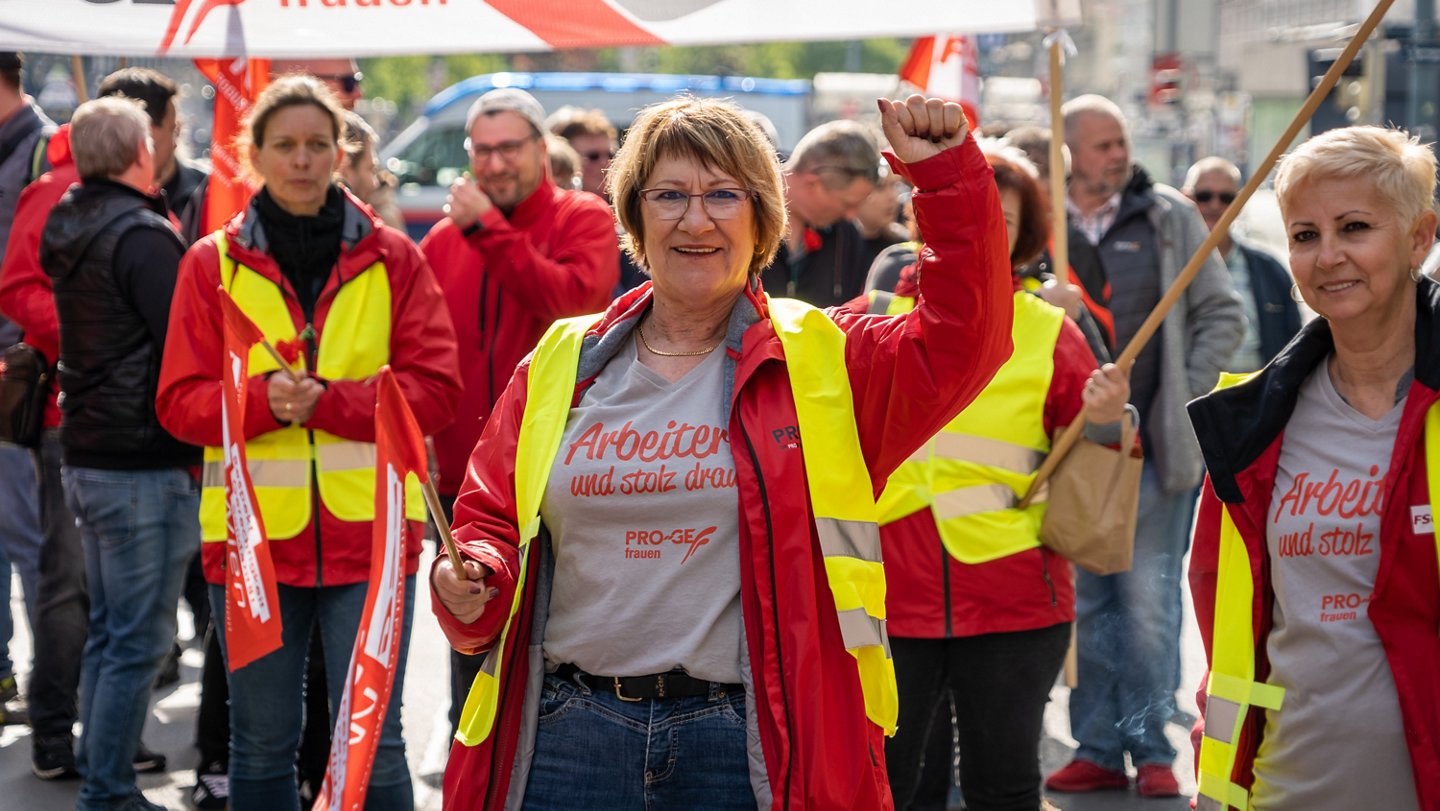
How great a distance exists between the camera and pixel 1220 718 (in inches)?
130

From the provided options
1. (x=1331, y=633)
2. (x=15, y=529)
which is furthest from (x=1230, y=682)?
(x=15, y=529)

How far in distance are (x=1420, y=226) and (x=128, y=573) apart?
376 centimetres

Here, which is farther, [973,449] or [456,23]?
[456,23]

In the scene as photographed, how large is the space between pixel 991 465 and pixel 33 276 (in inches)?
137

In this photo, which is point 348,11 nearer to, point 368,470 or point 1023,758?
point 368,470

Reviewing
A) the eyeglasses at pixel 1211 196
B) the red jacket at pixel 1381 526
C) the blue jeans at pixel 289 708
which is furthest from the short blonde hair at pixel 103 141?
the eyeglasses at pixel 1211 196

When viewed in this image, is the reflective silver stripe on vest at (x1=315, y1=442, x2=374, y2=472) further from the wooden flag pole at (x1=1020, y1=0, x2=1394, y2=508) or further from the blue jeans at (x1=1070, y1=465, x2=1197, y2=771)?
the blue jeans at (x1=1070, y1=465, x2=1197, y2=771)

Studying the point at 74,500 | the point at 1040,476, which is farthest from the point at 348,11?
the point at 1040,476

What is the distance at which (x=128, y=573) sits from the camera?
524 cm

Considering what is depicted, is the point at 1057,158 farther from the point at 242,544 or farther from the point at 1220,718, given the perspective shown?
the point at 242,544

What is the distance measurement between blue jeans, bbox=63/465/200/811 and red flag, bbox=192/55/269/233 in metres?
1.24

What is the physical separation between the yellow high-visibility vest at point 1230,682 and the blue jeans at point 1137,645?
2.80 m

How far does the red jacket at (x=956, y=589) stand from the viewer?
4332 mm

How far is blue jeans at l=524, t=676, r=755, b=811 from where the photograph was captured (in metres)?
2.87
